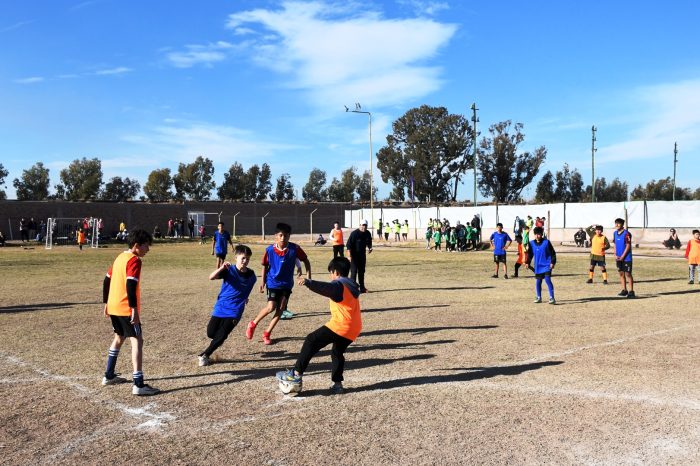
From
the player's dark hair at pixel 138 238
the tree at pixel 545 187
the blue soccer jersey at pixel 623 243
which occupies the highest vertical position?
the tree at pixel 545 187

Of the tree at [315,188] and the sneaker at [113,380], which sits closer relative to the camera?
the sneaker at [113,380]

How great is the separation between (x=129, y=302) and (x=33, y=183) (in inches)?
4044

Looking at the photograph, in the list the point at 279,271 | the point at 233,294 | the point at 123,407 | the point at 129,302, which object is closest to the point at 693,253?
the point at 279,271

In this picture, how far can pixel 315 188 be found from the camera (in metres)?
Answer: 140

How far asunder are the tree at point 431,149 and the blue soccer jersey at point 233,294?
9966 cm

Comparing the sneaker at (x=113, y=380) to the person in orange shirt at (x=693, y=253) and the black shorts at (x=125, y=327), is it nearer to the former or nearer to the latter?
the black shorts at (x=125, y=327)

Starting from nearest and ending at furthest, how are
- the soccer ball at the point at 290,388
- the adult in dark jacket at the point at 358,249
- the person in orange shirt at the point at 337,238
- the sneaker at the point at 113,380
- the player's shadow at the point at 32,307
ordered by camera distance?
the soccer ball at the point at 290,388 → the sneaker at the point at 113,380 → the player's shadow at the point at 32,307 → the adult in dark jacket at the point at 358,249 → the person in orange shirt at the point at 337,238

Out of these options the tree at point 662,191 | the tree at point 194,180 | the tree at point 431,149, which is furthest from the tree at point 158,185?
the tree at point 662,191

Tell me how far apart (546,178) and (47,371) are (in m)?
103

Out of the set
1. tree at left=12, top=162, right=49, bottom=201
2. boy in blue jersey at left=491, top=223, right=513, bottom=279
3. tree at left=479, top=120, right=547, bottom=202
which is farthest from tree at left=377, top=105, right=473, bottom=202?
boy in blue jersey at left=491, top=223, right=513, bottom=279

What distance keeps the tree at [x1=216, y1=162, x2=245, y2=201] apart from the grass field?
344 ft

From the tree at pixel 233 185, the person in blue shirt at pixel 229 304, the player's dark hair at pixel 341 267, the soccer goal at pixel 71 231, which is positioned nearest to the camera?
the player's dark hair at pixel 341 267

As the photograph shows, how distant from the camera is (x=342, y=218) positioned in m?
79.7

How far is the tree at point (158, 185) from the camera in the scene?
103 m
